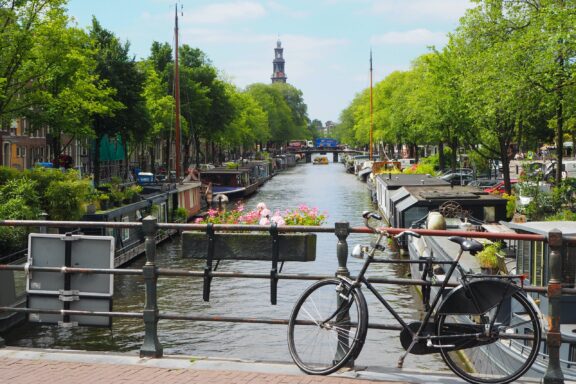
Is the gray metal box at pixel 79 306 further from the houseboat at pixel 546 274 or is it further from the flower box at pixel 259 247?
the houseboat at pixel 546 274

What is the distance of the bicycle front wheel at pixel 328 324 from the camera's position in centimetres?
660

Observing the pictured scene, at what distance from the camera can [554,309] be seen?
256 inches

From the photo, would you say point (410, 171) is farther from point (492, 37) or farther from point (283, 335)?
point (283, 335)

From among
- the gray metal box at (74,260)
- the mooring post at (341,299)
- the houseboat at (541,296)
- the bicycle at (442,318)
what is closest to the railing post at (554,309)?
the bicycle at (442,318)

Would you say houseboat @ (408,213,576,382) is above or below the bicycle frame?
below

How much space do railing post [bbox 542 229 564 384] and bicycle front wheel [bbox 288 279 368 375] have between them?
1442 millimetres

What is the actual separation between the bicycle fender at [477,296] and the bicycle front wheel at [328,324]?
67cm

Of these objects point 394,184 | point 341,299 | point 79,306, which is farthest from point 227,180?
point 341,299

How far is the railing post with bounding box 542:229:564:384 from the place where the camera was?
6410 millimetres

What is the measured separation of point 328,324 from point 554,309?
1.82m

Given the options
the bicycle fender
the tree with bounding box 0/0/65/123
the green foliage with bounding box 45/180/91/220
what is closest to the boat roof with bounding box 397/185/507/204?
the green foliage with bounding box 45/180/91/220

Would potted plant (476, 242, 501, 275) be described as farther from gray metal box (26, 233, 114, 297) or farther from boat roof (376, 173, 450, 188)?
boat roof (376, 173, 450, 188)

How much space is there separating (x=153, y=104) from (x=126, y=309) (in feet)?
154

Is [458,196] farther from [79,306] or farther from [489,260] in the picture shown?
[79,306]
